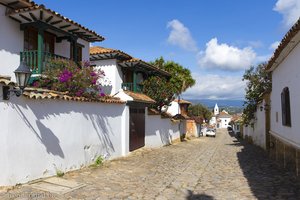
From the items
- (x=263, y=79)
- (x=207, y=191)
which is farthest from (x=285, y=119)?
(x=263, y=79)

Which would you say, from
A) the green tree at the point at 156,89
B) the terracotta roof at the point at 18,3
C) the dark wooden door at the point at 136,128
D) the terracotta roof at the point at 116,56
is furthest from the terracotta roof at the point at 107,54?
the terracotta roof at the point at 18,3

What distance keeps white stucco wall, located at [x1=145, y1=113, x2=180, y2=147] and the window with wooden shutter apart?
29.4ft

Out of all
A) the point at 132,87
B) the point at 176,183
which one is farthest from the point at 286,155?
the point at 132,87

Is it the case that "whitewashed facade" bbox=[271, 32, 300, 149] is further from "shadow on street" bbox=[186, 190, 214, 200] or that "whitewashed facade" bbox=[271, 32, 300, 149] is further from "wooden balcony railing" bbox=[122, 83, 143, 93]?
"wooden balcony railing" bbox=[122, 83, 143, 93]

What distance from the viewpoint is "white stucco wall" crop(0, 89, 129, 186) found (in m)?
7.33

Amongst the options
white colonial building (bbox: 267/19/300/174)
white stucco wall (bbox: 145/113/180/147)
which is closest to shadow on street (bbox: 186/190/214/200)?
white colonial building (bbox: 267/19/300/174)

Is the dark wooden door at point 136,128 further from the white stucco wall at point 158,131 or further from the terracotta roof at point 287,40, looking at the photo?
the terracotta roof at point 287,40

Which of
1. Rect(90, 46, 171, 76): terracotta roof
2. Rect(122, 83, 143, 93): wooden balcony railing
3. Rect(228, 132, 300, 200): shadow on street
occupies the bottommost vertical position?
Rect(228, 132, 300, 200): shadow on street

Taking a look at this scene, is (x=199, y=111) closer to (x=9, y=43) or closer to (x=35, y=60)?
(x=35, y=60)

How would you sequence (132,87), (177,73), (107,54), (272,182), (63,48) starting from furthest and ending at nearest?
(177,73) < (132,87) < (107,54) < (63,48) < (272,182)

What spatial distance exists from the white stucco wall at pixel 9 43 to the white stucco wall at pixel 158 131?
9.09 meters

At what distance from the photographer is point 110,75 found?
19.6 meters

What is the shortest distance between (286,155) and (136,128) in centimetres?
822

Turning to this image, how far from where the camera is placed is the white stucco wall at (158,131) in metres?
19.4
